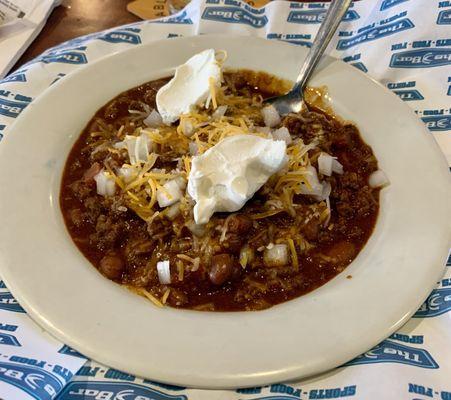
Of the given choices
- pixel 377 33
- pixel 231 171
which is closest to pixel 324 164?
pixel 231 171

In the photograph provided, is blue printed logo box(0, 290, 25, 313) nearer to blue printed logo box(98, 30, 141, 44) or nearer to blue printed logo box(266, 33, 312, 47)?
blue printed logo box(98, 30, 141, 44)

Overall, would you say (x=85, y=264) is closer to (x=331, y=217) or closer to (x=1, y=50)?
(x=331, y=217)

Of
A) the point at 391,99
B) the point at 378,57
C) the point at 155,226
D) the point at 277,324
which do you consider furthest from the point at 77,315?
the point at 378,57

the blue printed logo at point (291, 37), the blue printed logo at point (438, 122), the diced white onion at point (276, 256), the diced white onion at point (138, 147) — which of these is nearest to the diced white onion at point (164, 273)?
the diced white onion at point (276, 256)

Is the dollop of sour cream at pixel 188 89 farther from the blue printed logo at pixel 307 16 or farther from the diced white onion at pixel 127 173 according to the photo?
the blue printed logo at pixel 307 16

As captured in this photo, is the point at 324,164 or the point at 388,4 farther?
the point at 388,4

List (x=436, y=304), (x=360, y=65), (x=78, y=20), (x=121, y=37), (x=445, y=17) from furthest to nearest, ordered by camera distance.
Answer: (x=78, y=20), (x=121, y=37), (x=360, y=65), (x=445, y=17), (x=436, y=304)

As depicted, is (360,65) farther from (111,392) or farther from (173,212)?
(111,392)
